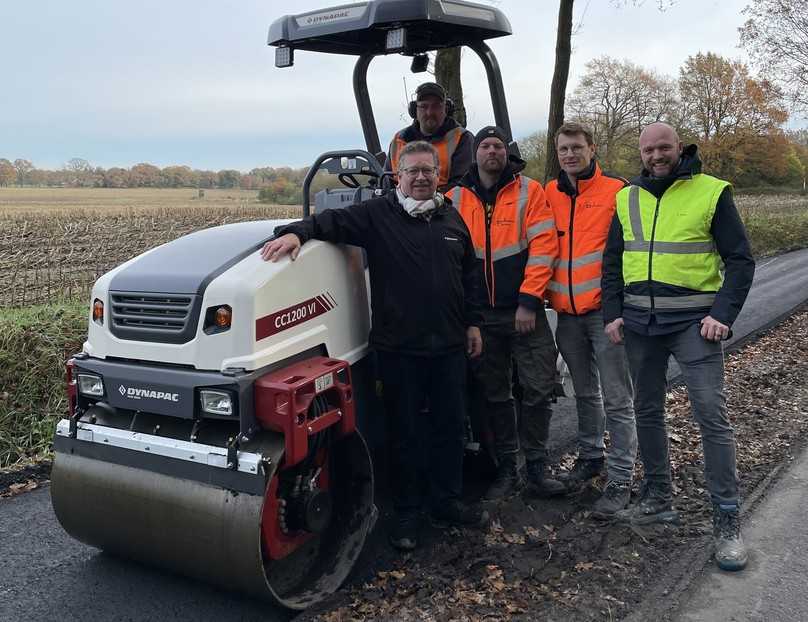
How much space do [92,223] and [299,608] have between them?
57.4 ft

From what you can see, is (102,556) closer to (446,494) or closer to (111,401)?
(111,401)

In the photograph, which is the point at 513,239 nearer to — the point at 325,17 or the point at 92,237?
the point at 325,17

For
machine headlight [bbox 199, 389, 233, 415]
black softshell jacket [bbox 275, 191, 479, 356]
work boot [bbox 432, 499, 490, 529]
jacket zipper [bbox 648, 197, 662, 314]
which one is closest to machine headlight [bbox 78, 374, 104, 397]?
machine headlight [bbox 199, 389, 233, 415]

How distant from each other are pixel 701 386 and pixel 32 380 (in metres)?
4.66

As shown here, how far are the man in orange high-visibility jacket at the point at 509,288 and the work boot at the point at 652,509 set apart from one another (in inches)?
16.3

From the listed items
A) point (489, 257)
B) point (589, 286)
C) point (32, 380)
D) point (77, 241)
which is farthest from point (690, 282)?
point (77, 241)

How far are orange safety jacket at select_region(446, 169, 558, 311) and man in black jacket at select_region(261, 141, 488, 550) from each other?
30cm

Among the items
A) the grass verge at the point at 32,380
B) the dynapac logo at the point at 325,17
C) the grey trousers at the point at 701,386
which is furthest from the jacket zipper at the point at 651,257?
the grass verge at the point at 32,380

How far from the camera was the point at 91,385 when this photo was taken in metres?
3.07

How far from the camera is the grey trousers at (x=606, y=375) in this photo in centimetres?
392

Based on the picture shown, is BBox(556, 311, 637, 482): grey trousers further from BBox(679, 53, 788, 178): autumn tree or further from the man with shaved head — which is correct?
BBox(679, 53, 788, 178): autumn tree

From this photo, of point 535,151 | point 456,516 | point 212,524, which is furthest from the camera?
point 535,151

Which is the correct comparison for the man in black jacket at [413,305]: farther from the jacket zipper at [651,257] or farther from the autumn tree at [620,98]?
the autumn tree at [620,98]

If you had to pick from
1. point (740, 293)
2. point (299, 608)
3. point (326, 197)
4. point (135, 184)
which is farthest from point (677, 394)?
point (135, 184)
